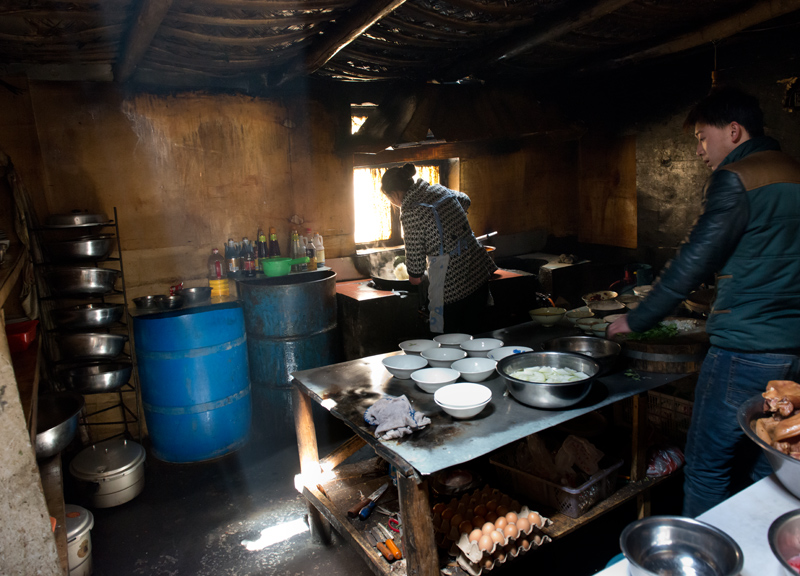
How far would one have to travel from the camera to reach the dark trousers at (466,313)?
4754 millimetres

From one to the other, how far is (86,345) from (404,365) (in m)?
2.91

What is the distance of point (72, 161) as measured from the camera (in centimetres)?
482

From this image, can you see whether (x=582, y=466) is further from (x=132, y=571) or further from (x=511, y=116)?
(x=511, y=116)

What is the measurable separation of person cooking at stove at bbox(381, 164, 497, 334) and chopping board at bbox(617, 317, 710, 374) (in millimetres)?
1870

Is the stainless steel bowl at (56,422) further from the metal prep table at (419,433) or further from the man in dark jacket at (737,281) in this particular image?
the man in dark jacket at (737,281)

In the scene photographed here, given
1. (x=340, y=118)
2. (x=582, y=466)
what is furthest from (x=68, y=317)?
(x=582, y=466)

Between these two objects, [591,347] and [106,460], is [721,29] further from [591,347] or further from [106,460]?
[106,460]

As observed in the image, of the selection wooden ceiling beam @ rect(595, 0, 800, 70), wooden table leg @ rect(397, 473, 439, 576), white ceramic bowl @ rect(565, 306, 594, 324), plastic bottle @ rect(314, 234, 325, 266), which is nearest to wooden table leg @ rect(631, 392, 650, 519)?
white ceramic bowl @ rect(565, 306, 594, 324)

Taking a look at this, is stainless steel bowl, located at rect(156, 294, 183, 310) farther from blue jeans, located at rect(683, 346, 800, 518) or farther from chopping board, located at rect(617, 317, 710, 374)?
blue jeans, located at rect(683, 346, 800, 518)

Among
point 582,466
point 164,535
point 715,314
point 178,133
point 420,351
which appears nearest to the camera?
point 715,314

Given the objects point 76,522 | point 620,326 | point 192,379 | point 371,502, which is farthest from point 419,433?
point 192,379

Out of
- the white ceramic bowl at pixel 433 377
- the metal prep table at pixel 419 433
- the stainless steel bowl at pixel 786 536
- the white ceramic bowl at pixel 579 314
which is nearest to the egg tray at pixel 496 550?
the metal prep table at pixel 419 433

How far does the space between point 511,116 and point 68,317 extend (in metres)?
4.67

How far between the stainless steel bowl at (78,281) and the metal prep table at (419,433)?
Answer: 7.43ft
